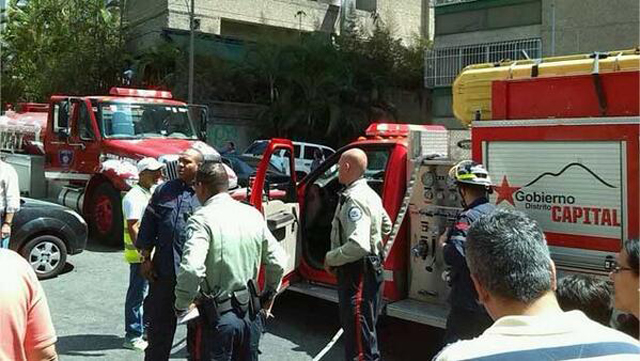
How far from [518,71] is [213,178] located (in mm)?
2649

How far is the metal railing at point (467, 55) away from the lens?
2108cm

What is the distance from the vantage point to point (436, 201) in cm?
538

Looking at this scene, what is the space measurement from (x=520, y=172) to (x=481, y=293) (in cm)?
327

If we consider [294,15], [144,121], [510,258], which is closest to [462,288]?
[510,258]

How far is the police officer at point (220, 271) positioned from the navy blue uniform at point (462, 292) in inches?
46.2

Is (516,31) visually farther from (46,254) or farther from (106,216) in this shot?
(46,254)

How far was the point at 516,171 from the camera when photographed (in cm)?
475

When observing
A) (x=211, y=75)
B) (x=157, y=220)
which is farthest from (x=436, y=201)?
(x=211, y=75)

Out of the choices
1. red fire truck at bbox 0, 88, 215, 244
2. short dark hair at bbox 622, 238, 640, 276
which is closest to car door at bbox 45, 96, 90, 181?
red fire truck at bbox 0, 88, 215, 244

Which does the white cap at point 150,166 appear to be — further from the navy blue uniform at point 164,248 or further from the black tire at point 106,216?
the black tire at point 106,216

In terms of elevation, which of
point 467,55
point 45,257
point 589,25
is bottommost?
point 45,257

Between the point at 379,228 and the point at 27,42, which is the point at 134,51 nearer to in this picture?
the point at 27,42

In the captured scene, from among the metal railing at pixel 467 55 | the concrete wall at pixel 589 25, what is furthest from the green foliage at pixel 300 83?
the concrete wall at pixel 589 25

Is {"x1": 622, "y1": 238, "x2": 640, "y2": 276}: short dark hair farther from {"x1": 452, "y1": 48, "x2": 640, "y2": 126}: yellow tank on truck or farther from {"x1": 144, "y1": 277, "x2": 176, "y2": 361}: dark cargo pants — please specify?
{"x1": 144, "y1": 277, "x2": 176, "y2": 361}: dark cargo pants
